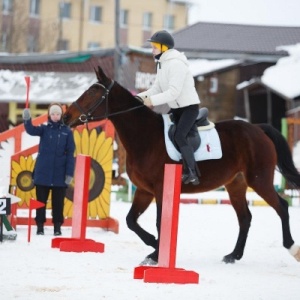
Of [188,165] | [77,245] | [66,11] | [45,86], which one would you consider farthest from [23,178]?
[66,11]

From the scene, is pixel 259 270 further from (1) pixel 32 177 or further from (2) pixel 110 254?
(1) pixel 32 177

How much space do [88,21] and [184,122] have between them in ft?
207

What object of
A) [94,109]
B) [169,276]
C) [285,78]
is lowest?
[169,276]

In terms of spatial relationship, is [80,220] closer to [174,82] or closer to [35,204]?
[35,204]

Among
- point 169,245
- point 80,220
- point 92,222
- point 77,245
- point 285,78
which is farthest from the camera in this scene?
point 285,78

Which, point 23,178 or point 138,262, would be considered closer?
point 138,262

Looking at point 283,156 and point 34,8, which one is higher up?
point 34,8

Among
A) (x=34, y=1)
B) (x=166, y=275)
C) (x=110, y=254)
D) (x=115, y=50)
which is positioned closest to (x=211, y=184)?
(x=110, y=254)

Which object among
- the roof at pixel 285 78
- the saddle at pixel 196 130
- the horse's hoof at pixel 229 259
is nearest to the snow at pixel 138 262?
the horse's hoof at pixel 229 259

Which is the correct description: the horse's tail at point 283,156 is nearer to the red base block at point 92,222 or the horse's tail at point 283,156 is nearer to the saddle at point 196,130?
the saddle at point 196,130

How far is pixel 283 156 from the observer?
10.9 metres

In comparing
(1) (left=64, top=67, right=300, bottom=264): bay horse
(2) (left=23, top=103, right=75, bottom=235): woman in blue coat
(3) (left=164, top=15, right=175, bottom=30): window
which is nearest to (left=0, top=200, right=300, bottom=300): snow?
(2) (left=23, top=103, right=75, bottom=235): woman in blue coat

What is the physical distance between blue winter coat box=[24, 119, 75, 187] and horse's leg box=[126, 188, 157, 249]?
86.3 inches

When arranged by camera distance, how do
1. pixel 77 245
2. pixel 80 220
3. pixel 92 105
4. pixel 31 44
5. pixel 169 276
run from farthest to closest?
pixel 31 44
pixel 80 220
pixel 77 245
pixel 92 105
pixel 169 276
